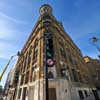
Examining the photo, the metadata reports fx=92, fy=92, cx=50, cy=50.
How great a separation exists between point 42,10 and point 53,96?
25595mm

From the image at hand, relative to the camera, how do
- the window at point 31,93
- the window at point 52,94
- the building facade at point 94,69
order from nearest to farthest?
the window at point 52,94 → the window at point 31,93 → the building facade at point 94,69

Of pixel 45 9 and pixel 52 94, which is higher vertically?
pixel 45 9

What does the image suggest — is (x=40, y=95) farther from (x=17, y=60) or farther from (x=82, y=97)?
(x=17, y=60)

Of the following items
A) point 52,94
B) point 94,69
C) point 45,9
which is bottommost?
point 52,94

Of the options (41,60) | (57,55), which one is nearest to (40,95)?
(41,60)

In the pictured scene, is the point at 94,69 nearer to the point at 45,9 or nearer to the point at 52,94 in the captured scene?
the point at 52,94

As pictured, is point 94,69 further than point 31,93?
Yes

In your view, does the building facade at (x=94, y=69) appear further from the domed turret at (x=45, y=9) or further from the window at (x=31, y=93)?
the domed turret at (x=45, y=9)

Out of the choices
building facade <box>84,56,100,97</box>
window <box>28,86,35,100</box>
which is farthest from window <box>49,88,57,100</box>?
building facade <box>84,56,100,97</box>

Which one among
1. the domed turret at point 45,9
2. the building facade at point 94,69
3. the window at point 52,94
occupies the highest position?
the domed turret at point 45,9

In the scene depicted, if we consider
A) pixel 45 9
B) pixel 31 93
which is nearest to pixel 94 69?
pixel 31 93

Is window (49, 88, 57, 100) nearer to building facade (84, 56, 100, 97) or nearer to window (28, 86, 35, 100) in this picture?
window (28, 86, 35, 100)

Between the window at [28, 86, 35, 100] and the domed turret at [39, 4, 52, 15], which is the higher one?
the domed turret at [39, 4, 52, 15]

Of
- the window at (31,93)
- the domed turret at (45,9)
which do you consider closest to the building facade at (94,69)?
the window at (31,93)
